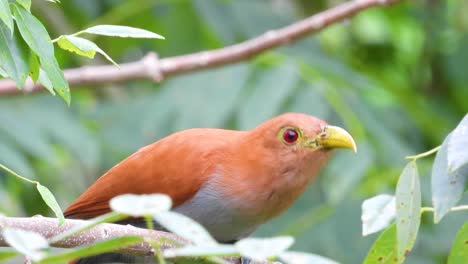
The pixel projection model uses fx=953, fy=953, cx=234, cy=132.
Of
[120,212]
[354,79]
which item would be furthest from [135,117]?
[120,212]

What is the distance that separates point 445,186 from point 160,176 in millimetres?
1596

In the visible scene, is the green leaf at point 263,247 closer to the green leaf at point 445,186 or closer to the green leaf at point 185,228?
the green leaf at point 185,228

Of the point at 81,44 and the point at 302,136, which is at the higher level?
the point at 302,136

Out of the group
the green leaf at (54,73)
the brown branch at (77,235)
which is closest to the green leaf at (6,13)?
the green leaf at (54,73)

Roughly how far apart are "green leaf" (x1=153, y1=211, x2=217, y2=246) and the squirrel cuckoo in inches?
73.1

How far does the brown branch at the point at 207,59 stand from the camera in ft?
15.6

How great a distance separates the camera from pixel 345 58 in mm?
8203

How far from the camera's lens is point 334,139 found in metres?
3.72

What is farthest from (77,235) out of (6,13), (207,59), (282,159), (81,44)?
(207,59)

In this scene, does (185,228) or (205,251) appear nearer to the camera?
(205,251)

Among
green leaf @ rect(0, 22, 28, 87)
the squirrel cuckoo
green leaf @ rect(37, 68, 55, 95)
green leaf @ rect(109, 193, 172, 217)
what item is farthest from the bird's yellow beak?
green leaf @ rect(109, 193, 172, 217)

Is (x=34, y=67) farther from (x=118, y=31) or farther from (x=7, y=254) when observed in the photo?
(x=7, y=254)

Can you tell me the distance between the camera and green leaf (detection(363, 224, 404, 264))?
8.38ft

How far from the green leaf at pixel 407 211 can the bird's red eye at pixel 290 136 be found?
138cm
